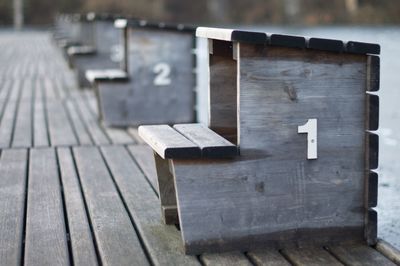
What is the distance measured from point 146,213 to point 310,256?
90 cm

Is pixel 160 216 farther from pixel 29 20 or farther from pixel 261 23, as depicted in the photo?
pixel 29 20

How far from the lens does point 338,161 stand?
11.0 feet

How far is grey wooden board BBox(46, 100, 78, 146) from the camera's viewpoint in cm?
596

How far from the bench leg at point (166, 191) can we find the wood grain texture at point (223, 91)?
0.30 m

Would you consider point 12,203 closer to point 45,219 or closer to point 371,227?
point 45,219

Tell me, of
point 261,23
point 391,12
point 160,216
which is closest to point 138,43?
point 160,216

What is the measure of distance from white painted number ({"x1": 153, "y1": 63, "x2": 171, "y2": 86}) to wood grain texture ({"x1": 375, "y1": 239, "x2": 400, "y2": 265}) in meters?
3.63

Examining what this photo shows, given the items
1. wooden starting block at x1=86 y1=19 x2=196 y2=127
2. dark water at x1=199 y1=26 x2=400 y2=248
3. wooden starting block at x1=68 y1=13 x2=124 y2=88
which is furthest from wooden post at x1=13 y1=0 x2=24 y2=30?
wooden starting block at x1=86 y1=19 x2=196 y2=127

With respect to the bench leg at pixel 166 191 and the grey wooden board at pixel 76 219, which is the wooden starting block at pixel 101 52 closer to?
the grey wooden board at pixel 76 219

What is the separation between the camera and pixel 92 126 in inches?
266

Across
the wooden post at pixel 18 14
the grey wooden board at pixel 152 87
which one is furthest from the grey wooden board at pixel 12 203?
the wooden post at pixel 18 14

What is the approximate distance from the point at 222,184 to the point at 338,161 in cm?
50

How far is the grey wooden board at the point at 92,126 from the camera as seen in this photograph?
601 cm

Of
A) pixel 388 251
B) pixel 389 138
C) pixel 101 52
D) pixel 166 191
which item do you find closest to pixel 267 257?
pixel 388 251
